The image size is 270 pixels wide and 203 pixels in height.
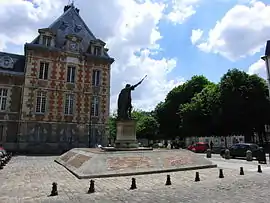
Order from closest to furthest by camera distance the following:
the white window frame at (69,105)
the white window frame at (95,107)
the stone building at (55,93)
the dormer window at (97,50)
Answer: the stone building at (55,93) < the white window frame at (69,105) < the white window frame at (95,107) < the dormer window at (97,50)

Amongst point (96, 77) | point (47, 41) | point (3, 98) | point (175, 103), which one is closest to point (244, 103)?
point (96, 77)

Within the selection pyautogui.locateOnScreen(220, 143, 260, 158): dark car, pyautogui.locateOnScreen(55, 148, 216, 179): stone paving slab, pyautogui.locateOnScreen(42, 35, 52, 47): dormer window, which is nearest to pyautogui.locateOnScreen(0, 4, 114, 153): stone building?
pyautogui.locateOnScreen(42, 35, 52, 47): dormer window

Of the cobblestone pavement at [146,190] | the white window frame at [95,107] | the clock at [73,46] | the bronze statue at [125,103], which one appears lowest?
the cobblestone pavement at [146,190]

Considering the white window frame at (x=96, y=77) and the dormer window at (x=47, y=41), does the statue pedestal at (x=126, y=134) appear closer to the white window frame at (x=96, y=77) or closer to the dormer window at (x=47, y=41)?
the white window frame at (x=96, y=77)

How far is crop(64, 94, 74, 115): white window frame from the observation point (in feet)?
109

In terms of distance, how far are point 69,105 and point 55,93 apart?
244 centimetres

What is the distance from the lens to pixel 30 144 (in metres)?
30.2

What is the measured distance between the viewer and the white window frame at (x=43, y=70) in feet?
107

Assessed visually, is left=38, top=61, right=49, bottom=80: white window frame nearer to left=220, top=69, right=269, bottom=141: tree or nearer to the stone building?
the stone building

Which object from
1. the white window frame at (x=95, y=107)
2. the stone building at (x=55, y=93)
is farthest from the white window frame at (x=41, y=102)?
the white window frame at (x=95, y=107)

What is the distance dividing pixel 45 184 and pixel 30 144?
22.4 metres

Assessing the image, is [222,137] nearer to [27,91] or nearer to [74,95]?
[74,95]

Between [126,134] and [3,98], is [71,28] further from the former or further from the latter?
[126,134]

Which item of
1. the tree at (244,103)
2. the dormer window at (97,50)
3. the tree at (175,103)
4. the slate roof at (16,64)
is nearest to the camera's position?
the slate roof at (16,64)
